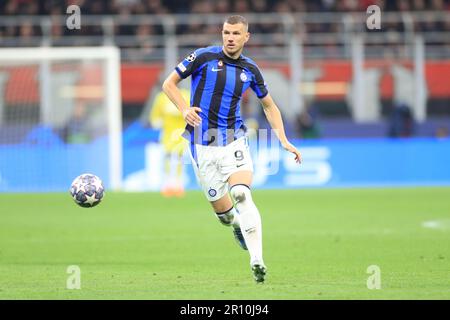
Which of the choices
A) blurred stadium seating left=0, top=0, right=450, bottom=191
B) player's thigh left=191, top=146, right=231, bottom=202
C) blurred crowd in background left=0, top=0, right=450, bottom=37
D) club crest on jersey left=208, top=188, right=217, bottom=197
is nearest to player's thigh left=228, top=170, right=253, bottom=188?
player's thigh left=191, top=146, right=231, bottom=202

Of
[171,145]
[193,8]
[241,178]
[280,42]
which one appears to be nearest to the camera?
[241,178]

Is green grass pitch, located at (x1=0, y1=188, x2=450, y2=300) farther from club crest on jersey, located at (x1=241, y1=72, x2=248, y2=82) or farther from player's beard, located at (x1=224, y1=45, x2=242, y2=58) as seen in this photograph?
player's beard, located at (x1=224, y1=45, x2=242, y2=58)

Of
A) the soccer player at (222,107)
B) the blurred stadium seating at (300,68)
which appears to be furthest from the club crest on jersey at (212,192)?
the blurred stadium seating at (300,68)

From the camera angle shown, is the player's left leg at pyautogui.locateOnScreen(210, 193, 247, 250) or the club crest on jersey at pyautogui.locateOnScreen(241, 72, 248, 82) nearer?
the club crest on jersey at pyautogui.locateOnScreen(241, 72, 248, 82)

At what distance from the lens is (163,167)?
73.4ft

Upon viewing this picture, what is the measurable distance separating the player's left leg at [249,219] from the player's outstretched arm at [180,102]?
0.64 metres

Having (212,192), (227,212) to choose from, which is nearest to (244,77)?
(212,192)

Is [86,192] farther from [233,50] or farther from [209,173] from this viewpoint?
[233,50]

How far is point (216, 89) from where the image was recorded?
370 inches

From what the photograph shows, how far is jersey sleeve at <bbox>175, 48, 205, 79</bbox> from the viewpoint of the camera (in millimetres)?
9328

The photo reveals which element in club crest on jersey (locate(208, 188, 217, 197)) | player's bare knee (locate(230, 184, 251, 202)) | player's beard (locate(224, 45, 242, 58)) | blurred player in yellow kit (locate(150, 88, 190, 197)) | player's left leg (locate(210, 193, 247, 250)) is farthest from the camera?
blurred player in yellow kit (locate(150, 88, 190, 197))

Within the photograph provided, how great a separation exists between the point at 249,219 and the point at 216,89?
1306 mm

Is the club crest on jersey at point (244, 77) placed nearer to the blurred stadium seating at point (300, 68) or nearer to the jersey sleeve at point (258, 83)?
the jersey sleeve at point (258, 83)

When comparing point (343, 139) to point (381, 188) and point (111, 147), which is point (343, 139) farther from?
point (111, 147)
